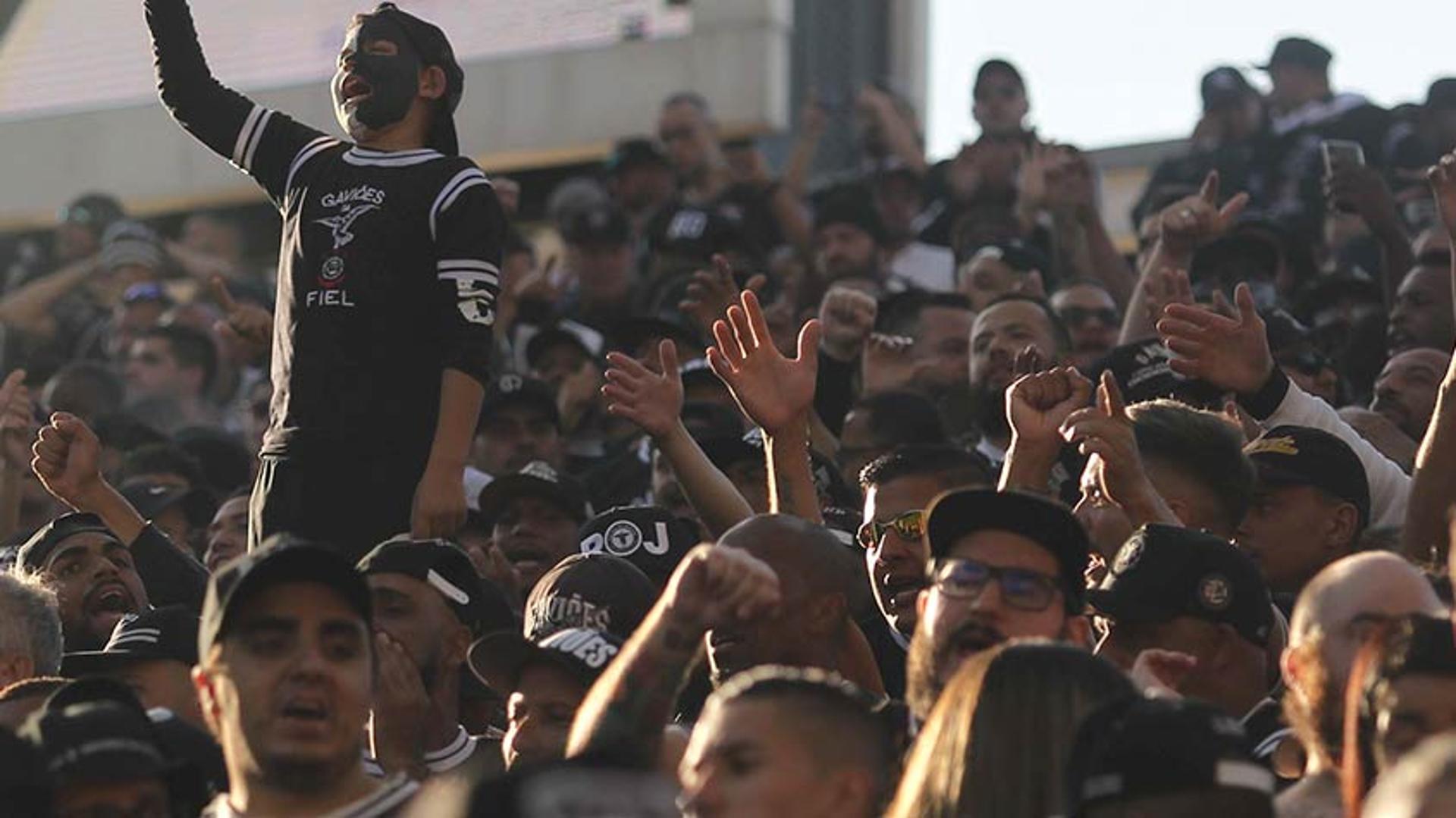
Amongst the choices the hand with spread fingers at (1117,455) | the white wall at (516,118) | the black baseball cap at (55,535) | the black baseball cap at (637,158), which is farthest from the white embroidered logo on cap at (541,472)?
the white wall at (516,118)

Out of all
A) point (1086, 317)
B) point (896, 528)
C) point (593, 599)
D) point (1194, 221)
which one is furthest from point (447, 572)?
point (1086, 317)

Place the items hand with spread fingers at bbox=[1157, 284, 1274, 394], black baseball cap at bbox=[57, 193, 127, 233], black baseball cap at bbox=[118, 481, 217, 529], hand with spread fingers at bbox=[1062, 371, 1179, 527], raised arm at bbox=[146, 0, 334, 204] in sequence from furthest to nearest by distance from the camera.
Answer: black baseball cap at bbox=[57, 193, 127, 233] < black baseball cap at bbox=[118, 481, 217, 529] < raised arm at bbox=[146, 0, 334, 204] < hand with spread fingers at bbox=[1157, 284, 1274, 394] < hand with spread fingers at bbox=[1062, 371, 1179, 527]

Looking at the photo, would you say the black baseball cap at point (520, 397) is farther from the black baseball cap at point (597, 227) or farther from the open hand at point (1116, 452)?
the open hand at point (1116, 452)

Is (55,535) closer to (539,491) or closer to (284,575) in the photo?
(539,491)

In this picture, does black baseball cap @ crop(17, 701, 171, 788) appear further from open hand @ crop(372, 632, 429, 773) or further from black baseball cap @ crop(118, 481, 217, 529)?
black baseball cap @ crop(118, 481, 217, 529)

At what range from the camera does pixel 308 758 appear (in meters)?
6.45

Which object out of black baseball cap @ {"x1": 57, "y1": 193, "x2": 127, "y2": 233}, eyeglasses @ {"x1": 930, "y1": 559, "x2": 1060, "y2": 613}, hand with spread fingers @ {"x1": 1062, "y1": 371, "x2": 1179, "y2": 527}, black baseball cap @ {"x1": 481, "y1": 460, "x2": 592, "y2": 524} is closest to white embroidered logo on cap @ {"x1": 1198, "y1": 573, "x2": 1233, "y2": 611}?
hand with spread fingers @ {"x1": 1062, "y1": 371, "x2": 1179, "y2": 527}

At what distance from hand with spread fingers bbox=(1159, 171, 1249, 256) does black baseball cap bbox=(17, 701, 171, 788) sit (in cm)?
562

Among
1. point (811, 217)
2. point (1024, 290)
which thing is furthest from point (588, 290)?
point (1024, 290)

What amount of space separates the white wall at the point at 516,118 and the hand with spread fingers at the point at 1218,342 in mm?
13022

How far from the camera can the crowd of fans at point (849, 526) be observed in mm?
6008

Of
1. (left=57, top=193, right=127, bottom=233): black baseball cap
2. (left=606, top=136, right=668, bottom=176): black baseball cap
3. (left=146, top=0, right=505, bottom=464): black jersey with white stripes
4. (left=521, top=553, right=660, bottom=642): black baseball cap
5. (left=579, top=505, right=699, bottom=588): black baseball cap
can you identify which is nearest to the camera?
(left=521, top=553, right=660, bottom=642): black baseball cap

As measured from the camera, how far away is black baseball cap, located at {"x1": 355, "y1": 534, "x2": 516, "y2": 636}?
8703mm

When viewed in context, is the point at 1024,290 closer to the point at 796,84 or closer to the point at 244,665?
the point at 244,665
